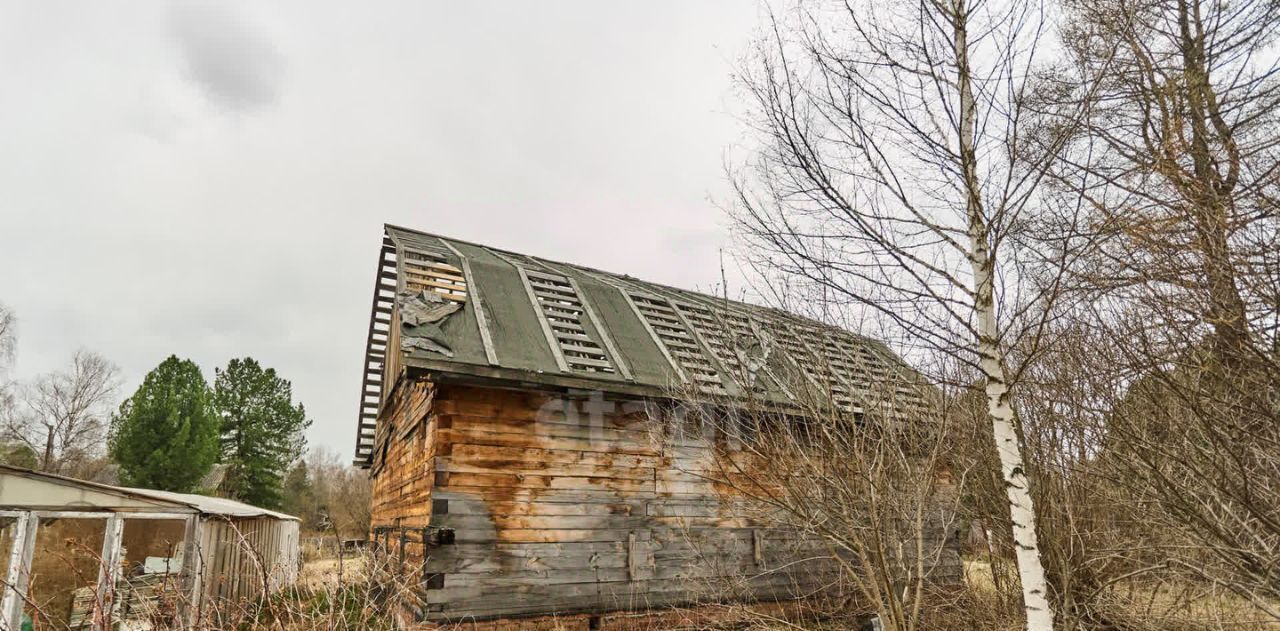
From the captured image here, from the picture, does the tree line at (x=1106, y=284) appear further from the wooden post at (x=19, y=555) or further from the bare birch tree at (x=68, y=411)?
the bare birch tree at (x=68, y=411)

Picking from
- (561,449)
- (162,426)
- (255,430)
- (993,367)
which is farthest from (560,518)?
(255,430)

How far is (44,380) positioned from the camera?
40.8 metres

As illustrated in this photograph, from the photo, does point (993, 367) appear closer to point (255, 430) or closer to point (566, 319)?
point (566, 319)

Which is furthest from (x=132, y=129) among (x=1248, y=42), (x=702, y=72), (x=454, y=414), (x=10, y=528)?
(x=1248, y=42)

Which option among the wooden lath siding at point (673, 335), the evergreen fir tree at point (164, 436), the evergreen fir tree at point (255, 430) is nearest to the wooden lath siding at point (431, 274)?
the wooden lath siding at point (673, 335)

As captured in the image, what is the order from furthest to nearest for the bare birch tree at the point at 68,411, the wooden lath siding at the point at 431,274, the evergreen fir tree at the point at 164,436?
the bare birch tree at the point at 68,411 < the evergreen fir tree at the point at 164,436 < the wooden lath siding at the point at 431,274

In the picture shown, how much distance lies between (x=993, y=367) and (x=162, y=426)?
36.0 meters

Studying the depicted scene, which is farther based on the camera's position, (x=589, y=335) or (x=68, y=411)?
(x=68, y=411)

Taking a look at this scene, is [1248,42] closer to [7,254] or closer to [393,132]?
[393,132]

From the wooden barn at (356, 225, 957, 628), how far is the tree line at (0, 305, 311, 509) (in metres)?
26.4

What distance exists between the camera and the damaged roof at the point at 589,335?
6711 millimetres

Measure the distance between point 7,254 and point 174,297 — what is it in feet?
42.0

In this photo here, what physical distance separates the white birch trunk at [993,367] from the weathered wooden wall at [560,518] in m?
2.91

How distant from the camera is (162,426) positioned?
1170 inches
